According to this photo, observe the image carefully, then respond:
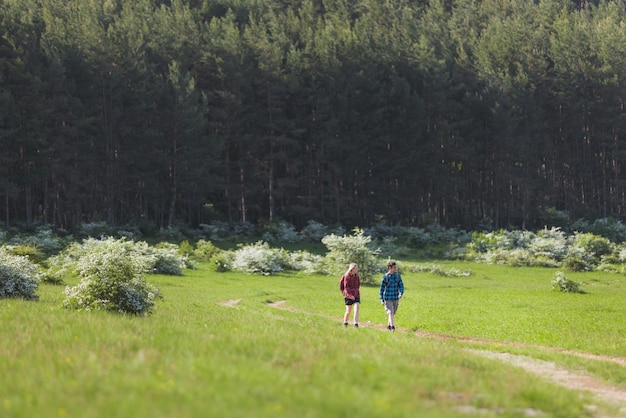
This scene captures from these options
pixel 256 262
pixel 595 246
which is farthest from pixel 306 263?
pixel 595 246

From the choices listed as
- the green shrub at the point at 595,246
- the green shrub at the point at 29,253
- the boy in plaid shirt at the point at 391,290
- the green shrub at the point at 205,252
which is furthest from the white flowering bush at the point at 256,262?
A: the green shrub at the point at 595,246

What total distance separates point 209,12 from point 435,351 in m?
108

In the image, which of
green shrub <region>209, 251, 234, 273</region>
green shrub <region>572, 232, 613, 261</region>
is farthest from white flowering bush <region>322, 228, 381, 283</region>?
green shrub <region>572, 232, 613, 261</region>

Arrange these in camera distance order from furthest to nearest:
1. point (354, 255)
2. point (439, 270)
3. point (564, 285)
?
1. point (439, 270)
2. point (354, 255)
3. point (564, 285)

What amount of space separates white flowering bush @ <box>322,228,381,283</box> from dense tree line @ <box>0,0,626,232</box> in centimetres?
2870

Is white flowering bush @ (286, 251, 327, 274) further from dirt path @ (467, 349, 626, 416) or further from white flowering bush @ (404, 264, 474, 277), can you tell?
dirt path @ (467, 349, 626, 416)

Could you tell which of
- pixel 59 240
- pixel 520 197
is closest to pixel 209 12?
pixel 520 197

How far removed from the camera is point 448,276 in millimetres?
50125

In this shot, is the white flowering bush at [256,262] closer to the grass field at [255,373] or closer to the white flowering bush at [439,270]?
the white flowering bush at [439,270]

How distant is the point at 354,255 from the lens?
47531 millimetres

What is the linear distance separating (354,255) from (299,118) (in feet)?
139

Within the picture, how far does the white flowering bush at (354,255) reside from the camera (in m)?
46.8

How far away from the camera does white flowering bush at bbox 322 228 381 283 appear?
4684 cm

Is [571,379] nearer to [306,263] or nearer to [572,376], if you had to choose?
[572,376]
